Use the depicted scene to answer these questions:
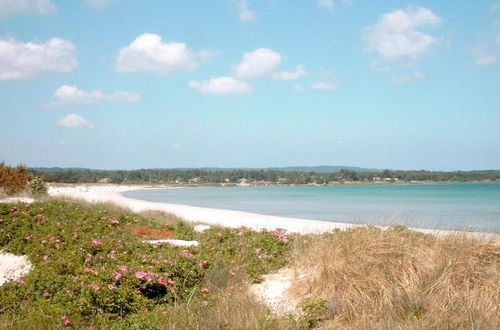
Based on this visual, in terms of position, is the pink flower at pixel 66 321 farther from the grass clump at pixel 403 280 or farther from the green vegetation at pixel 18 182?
the green vegetation at pixel 18 182

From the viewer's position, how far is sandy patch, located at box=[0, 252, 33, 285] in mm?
9367

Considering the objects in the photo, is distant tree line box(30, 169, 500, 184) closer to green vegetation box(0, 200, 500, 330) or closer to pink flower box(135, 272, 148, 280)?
green vegetation box(0, 200, 500, 330)

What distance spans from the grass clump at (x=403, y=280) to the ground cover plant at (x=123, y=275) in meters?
1.28

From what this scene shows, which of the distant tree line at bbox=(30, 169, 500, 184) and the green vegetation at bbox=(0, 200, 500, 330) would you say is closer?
the green vegetation at bbox=(0, 200, 500, 330)

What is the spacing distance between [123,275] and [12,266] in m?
3.88

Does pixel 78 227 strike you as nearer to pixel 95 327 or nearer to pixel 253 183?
pixel 95 327

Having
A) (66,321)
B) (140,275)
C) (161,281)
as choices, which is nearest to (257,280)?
(161,281)

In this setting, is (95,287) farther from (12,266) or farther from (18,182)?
(18,182)

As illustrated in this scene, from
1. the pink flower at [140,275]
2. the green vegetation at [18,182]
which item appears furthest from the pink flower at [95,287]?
the green vegetation at [18,182]

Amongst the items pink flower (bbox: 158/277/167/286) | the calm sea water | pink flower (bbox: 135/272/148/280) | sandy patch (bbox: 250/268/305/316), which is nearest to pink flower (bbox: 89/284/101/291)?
pink flower (bbox: 135/272/148/280)

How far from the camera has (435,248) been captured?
783 centimetres

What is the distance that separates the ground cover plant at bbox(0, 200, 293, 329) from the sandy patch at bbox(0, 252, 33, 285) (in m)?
0.18

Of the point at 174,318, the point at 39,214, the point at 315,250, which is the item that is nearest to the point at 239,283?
the point at 315,250

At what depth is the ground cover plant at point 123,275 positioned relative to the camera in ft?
20.2
